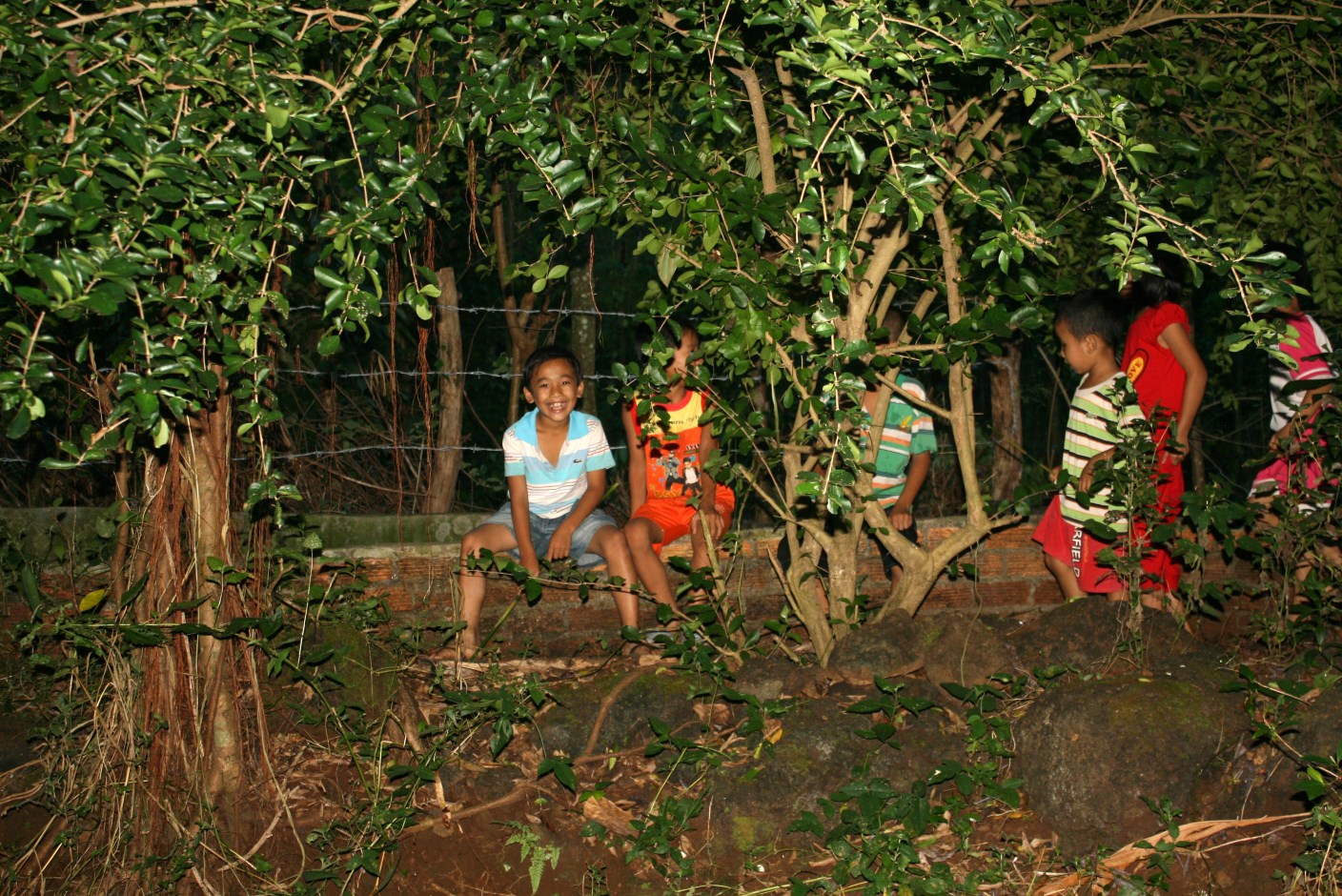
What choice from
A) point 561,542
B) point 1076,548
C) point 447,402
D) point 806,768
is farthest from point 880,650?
point 447,402

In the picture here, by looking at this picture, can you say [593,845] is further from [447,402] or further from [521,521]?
[447,402]

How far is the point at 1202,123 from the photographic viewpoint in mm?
4395

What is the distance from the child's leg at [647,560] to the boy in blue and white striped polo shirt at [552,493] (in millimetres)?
37

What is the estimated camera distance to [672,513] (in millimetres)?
5035

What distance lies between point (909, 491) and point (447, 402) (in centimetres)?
215

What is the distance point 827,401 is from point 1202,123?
2.37 meters

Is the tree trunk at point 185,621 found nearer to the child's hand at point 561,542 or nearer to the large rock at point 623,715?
the large rock at point 623,715

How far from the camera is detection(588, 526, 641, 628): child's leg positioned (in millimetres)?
4723

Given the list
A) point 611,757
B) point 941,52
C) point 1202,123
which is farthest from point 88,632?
point 1202,123

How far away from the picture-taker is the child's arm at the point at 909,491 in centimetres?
503

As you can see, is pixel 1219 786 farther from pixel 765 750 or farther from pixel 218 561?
pixel 218 561

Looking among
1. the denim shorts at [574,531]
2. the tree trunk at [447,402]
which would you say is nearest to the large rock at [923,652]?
the denim shorts at [574,531]

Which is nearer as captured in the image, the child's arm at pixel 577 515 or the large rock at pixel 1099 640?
the large rock at pixel 1099 640

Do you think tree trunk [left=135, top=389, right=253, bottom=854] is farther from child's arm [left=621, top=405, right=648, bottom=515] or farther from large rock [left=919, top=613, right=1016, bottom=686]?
large rock [left=919, top=613, right=1016, bottom=686]
